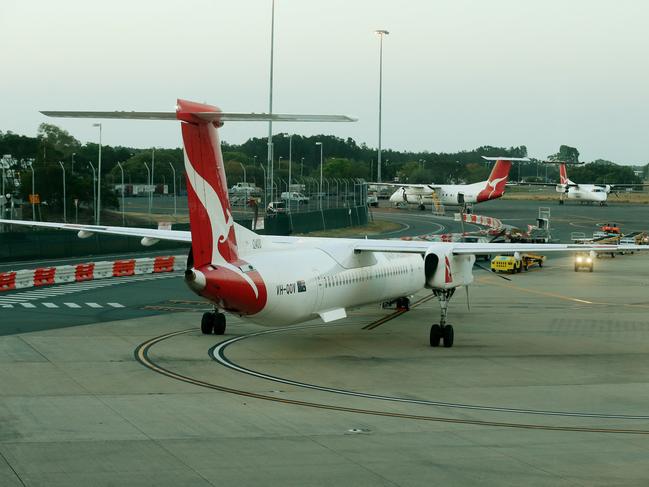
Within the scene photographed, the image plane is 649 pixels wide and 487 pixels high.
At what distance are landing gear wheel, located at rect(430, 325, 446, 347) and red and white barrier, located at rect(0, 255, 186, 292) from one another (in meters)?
23.2

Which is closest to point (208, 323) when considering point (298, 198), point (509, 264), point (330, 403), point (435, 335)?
point (435, 335)

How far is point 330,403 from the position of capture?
25281mm

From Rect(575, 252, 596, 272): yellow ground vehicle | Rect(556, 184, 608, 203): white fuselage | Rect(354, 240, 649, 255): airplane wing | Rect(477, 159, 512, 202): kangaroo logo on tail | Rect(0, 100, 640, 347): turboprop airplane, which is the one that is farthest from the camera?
Rect(556, 184, 608, 203): white fuselage

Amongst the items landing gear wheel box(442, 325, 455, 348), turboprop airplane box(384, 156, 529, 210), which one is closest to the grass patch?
turboprop airplane box(384, 156, 529, 210)

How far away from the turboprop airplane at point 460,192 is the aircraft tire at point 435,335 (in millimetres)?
81295

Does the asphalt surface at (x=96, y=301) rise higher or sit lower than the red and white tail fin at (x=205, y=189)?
lower

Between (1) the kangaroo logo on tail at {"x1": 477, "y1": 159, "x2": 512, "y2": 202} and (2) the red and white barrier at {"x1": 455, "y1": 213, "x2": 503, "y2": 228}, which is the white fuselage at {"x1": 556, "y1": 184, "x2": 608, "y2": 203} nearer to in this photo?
(1) the kangaroo logo on tail at {"x1": 477, "y1": 159, "x2": 512, "y2": 202}

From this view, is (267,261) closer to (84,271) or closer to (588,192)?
(84,271)

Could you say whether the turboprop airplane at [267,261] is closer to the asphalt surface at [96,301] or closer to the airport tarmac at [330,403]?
the airport tarmac at [330,403]

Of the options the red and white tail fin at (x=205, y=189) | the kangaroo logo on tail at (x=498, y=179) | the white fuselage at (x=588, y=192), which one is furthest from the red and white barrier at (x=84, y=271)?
the white fuselage at (x=588, y=192)

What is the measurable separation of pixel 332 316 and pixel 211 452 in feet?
44.3

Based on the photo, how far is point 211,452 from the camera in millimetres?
19906

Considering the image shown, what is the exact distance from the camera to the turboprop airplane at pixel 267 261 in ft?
92.3

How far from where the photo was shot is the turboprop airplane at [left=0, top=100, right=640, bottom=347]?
2814cm
